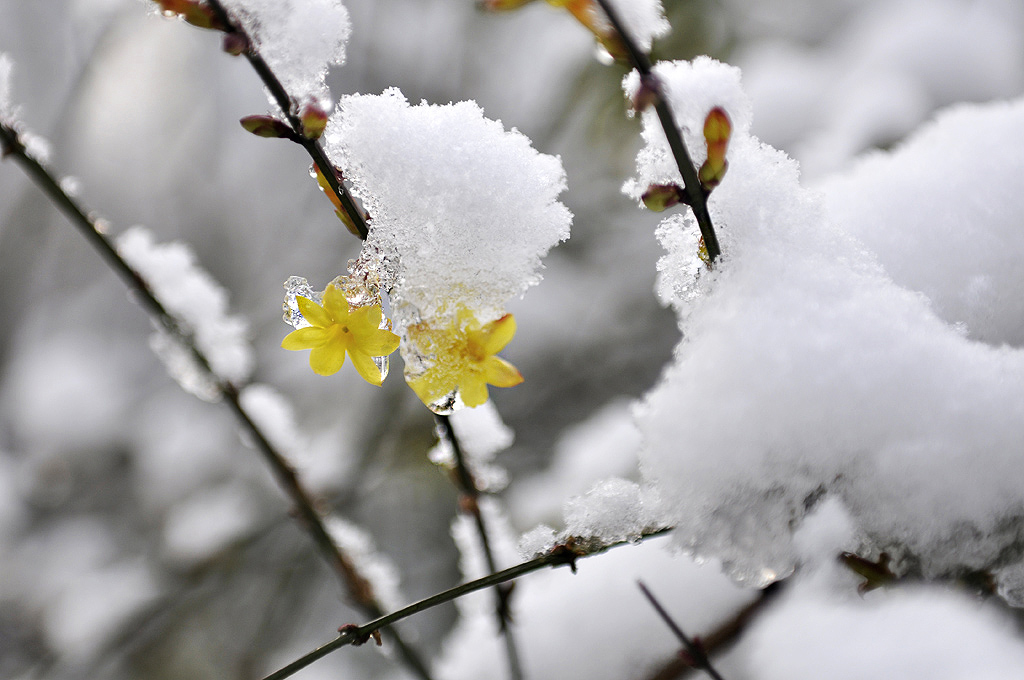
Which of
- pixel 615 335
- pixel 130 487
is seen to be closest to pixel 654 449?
pixel 615 335

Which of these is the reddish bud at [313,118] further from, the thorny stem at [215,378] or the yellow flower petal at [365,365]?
the thorny stem at [215,378]

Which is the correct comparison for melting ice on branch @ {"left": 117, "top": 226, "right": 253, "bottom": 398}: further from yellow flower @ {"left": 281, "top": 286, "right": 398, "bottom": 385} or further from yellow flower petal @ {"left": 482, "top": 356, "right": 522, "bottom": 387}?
yellow flower petal @ {"left": 482, "top": 356, "right": 522, "bottom": 387}

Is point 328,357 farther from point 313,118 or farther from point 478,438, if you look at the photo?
point 478,438

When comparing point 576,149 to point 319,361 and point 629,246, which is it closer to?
point 629,246

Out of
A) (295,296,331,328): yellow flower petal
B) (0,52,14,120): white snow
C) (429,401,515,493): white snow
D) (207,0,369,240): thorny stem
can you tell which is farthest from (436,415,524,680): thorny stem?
(0,52,14,120): white snow

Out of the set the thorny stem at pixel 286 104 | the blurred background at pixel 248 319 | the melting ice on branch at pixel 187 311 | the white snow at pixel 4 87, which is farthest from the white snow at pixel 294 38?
the blurred background at pixel 248 319
